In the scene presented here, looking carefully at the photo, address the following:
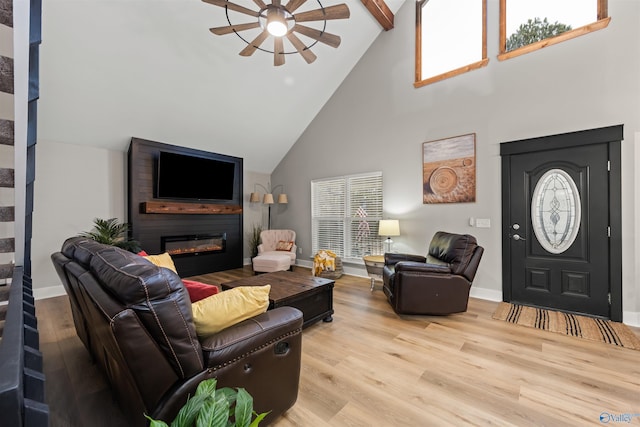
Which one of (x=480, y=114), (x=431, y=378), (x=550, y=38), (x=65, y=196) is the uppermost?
(x=550, y=38)

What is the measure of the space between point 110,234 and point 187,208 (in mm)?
1293

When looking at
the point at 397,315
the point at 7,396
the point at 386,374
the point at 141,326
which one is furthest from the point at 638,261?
the point at 7,396

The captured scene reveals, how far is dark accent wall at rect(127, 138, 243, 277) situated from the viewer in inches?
177

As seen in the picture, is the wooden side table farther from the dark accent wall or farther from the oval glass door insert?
the dark accent wall

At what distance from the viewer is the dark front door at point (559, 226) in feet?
10.2

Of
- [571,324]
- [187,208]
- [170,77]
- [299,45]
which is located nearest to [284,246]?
[187,208]

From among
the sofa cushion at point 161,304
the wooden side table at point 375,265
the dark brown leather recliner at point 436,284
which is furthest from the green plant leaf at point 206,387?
the wooden side table at point 375,265

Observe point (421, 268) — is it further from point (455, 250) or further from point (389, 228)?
point (389, 228)

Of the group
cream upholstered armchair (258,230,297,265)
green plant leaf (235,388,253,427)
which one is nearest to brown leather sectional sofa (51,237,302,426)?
green plant leaf (235,388,253,427)

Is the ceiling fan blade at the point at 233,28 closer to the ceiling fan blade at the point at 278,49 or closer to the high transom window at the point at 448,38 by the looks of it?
the ceiling fan blade at the point at 278,49

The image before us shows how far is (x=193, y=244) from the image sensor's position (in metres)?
5.31

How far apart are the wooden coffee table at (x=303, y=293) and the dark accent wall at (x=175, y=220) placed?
2602mm

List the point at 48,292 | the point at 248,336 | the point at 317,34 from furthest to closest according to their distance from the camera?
1. the point at 48,292
2. the point at 317,34
3. the point at 248,336

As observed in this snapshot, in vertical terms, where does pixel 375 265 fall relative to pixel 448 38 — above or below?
below
